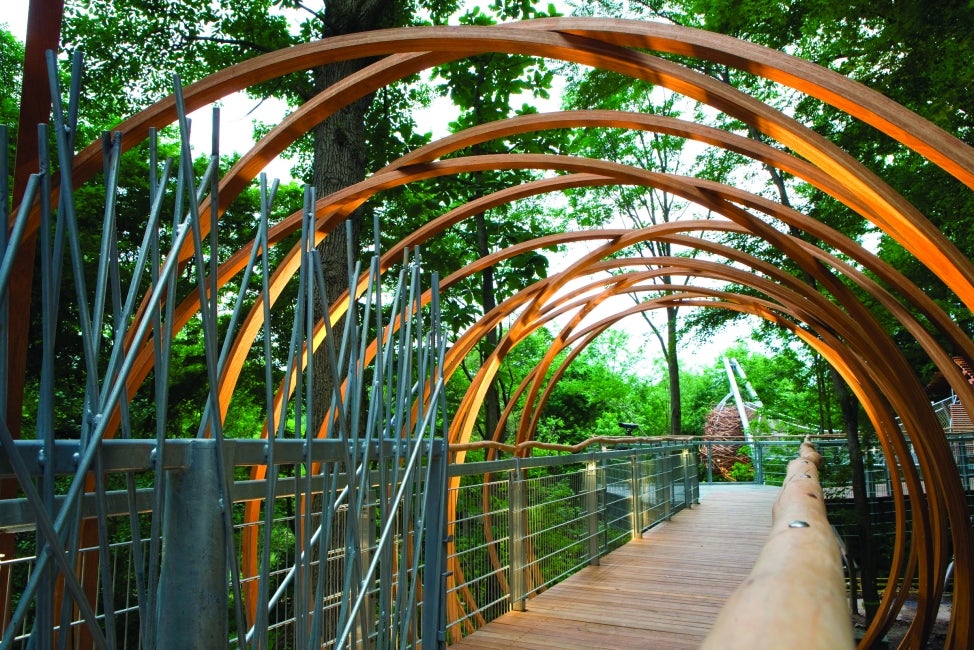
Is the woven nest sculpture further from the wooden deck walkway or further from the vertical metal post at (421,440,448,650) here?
the vertical metal post at (421,440,448,650)

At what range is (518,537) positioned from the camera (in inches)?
221

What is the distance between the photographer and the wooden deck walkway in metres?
4.83

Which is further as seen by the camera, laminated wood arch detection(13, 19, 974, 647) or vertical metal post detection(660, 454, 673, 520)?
vertical metal post detection(660, 454, 673, 520)

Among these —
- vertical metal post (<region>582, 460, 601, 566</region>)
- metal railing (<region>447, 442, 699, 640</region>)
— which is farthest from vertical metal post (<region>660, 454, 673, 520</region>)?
vertical metal post (<region>582, 460, 601, 566</region>)

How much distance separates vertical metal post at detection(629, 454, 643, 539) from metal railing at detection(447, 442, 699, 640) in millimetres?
13

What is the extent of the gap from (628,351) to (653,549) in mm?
30576

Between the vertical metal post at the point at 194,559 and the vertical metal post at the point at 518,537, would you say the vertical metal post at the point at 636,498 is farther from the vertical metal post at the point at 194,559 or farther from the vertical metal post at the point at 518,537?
the vertical metal post at the point at 194,559

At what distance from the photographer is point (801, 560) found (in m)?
0.97

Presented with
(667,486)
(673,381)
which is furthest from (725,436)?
(667,486)

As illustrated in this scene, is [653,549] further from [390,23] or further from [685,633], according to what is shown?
[390,23]

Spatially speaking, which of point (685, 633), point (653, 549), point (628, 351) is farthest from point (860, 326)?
point (628, 351)

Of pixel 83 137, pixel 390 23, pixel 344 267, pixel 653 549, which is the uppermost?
pixel 390 23

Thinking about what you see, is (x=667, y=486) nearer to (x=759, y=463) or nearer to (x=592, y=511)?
(x=592, y=511)

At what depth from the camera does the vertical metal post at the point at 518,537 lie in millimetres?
5488
